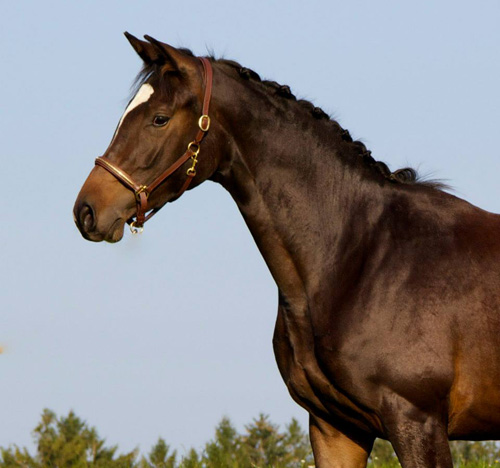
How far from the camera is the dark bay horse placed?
A: 16.7ft

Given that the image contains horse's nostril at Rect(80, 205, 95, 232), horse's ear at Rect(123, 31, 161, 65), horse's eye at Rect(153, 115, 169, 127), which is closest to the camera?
horse's nostril at Rect(80, 205, 95, 232)

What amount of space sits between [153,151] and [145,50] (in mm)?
675

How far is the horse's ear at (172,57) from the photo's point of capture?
17.1 ft

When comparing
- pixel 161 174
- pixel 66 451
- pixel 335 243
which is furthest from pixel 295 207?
pixel 66 451

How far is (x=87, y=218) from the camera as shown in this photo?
5.04m

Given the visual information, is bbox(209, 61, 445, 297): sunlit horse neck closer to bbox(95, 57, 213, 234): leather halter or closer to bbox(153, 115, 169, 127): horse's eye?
bbox(95, 57, 213, 234): leather halter

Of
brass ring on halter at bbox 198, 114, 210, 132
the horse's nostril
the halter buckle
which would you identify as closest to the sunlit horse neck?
brass ring on halter at bbox 198, 114, 210, 132

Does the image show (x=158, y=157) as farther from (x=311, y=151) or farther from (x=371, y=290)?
(x=371, y=290)

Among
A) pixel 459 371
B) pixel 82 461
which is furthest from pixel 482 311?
pixel 82 461

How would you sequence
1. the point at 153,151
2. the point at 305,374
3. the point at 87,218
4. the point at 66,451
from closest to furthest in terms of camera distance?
the point at 87,218, the point at 153,151, the point at 305,374, the point at 66,451

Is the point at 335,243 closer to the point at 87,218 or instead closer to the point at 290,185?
the point at 290,185

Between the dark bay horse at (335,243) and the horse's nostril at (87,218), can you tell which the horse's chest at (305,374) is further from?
the horse's nostril at (87,218)

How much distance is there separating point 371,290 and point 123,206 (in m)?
1.52

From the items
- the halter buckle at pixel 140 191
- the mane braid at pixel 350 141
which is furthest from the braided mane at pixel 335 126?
the halter buckle at pixel 140 191
